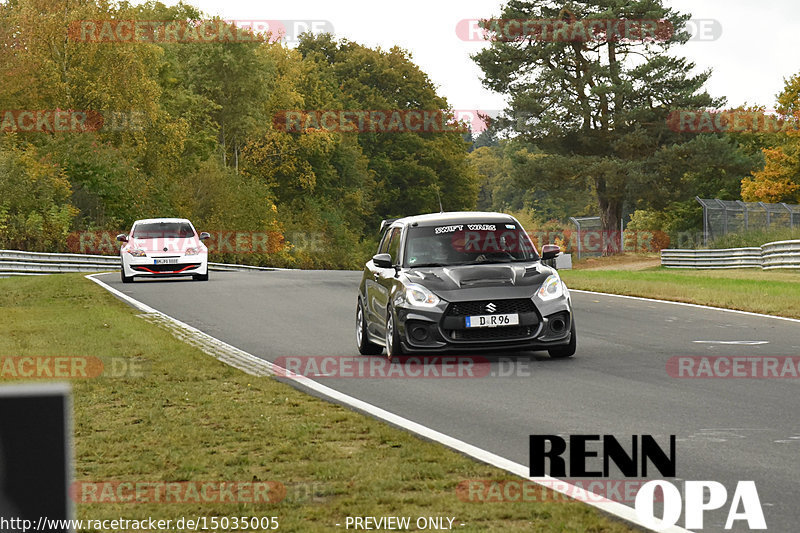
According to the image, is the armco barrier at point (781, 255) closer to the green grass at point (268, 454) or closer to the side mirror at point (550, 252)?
the side mirror at point (550, 252)

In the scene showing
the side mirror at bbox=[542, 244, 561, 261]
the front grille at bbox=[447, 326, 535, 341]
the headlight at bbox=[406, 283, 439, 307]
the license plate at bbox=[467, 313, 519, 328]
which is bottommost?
the front grille at bbox=[447, 326, 535, 341]

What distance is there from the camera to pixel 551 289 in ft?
41.7

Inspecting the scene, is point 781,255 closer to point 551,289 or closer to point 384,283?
point 551,289

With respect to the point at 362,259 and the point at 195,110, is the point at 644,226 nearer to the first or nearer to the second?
the point at 362,259

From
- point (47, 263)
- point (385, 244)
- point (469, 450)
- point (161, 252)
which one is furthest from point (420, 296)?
point (47, 263)

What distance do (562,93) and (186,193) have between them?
2229cm

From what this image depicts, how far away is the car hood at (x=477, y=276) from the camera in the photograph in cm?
1248

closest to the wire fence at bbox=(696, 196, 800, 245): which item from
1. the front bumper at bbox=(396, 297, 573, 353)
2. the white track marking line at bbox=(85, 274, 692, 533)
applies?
the front bumper at bbox=(396, 297, 573, 353)

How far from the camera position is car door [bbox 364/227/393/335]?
13.3 metres

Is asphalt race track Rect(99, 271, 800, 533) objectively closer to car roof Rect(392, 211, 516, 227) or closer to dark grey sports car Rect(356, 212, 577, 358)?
dark grey sports car Rect(356, 212, 577, 358)

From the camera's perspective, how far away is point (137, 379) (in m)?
11.2

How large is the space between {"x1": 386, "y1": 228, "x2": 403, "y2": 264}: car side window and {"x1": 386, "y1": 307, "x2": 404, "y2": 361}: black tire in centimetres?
99

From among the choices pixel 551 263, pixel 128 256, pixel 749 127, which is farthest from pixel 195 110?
pixel 551 263

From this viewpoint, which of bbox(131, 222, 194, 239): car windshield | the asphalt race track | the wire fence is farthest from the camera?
the wire fence
